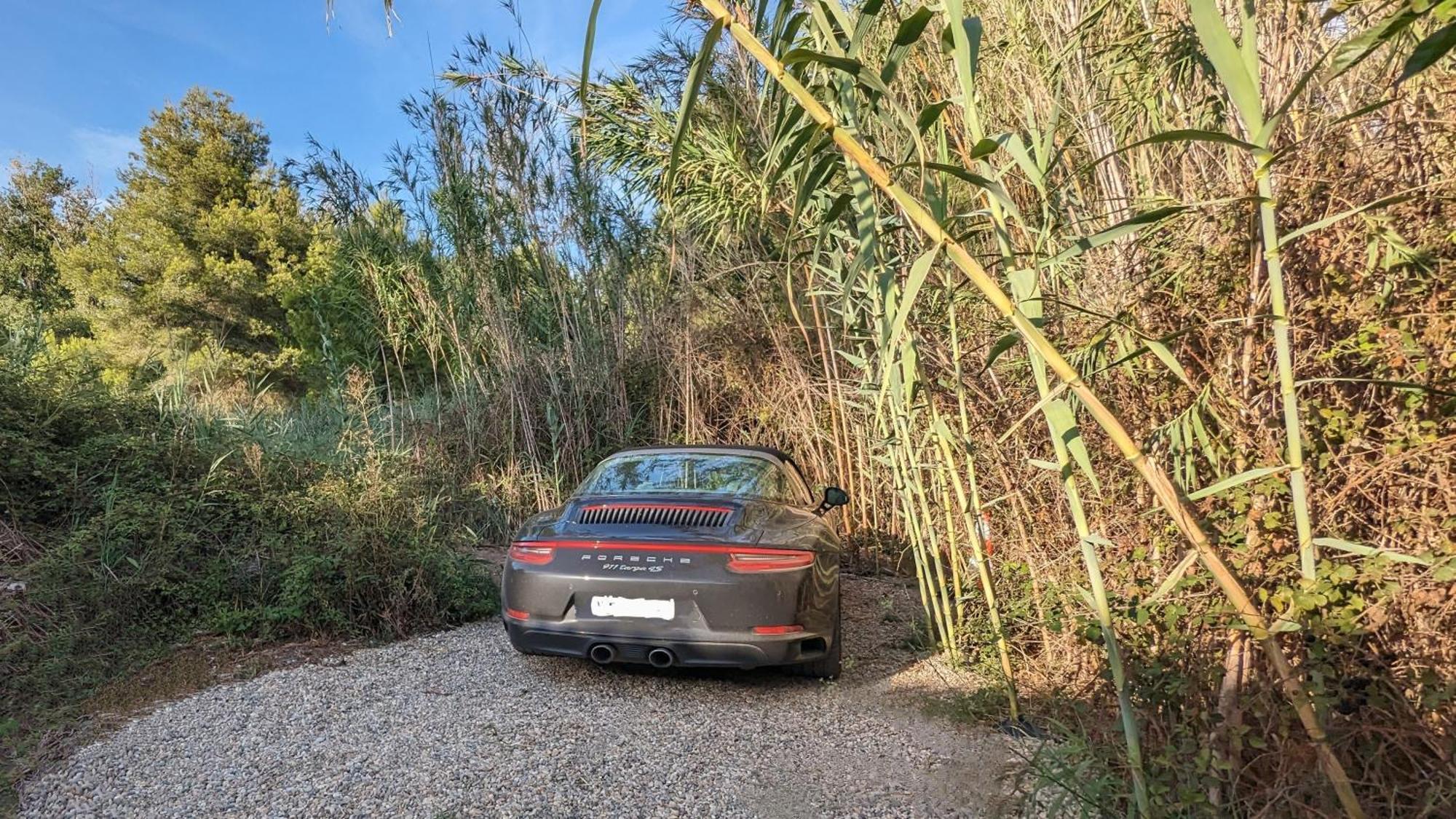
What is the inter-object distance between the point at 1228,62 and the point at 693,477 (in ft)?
11.5

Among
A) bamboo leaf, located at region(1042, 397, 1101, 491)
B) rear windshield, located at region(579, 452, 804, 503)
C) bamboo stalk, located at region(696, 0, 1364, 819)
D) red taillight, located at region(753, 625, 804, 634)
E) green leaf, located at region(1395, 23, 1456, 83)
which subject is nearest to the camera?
green leaf, located at region(1395, 23, 1456, 83)

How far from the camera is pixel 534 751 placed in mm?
2914

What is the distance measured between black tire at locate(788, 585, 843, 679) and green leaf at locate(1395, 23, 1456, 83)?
3.30 m

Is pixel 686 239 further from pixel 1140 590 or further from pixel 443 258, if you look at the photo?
pixel 1140 590

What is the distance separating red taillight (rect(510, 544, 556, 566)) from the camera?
3.59 meters

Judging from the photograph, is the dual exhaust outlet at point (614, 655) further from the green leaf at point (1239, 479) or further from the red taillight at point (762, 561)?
the green leaf at point (1239, 479)

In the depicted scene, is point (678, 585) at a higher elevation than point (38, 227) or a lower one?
lower

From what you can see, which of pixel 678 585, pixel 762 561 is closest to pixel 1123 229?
pixel 762 561

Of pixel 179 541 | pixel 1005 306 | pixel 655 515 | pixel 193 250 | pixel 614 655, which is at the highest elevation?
pixel 193 250

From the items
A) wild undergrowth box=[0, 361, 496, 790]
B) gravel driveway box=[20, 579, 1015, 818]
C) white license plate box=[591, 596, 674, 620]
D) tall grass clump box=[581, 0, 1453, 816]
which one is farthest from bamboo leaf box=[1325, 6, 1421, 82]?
wild undergrowth box=[0, 361, 496, 790]

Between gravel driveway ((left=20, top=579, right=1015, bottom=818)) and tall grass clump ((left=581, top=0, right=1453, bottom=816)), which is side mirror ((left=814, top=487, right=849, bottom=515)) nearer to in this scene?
tall grass clump ((left=581, top=0, right=1453, bottom=816))

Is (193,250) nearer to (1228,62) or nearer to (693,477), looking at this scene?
(693,477)

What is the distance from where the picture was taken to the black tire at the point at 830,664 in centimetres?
375

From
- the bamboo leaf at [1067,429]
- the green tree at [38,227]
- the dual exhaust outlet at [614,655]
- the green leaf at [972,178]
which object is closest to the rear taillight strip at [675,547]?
the dual exhaust outlet at [614,655]
